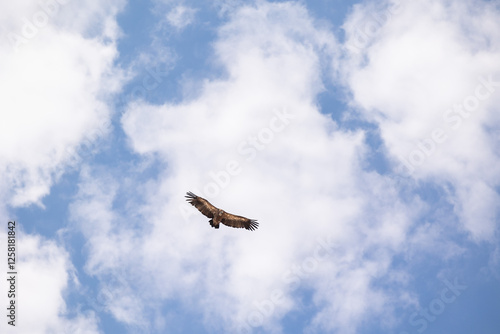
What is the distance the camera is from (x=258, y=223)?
3662 cm

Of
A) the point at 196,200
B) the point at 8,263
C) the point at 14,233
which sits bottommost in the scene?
the point at 8,263

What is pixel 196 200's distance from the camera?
35.5 m

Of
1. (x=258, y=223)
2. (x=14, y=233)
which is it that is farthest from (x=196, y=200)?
(x=14, y=233)

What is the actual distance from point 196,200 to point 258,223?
5.86 metres

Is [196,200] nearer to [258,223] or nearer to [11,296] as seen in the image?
[258,223]

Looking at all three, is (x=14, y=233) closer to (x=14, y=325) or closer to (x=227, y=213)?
(x=14, y=325)

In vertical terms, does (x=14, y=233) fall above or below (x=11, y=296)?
above

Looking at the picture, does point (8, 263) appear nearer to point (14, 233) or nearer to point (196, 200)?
point (14, 233)

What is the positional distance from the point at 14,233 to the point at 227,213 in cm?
2010

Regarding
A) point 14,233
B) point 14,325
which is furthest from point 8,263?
point 14,325

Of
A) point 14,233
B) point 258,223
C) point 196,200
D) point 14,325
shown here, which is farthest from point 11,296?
point 258,223

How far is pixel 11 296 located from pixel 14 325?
2.83 metres

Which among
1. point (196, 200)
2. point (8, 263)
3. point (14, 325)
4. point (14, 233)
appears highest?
point (196, 200)

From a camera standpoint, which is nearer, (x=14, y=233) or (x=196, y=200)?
(x=196, y=200)
